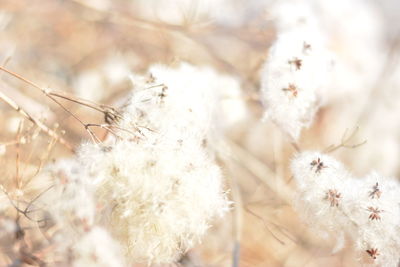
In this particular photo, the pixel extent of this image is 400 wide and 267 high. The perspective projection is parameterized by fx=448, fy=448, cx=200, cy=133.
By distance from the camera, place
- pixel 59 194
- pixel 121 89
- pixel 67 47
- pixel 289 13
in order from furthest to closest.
Result: 1. pixel 67 47
2. pixel 121 89
3. pixel 289 13
4. pixel 59 194

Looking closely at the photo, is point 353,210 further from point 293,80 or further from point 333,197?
point 293,80

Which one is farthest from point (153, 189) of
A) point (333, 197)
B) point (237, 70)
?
point (237, 70)

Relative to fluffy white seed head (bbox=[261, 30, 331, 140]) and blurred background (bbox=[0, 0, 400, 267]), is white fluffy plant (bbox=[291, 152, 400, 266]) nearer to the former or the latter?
fluffy white seed head (bbox=[261, 30, 331, 140])

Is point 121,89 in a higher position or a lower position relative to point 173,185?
higher

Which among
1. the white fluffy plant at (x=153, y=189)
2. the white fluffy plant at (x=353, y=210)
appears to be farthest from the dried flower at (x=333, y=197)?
the white fluffy plant at (x=153, y=189)

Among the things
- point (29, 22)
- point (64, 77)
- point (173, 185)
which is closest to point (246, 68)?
point (64, 77)

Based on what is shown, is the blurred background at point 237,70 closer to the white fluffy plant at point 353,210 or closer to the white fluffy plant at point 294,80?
the white fluffy plant at point 294,80

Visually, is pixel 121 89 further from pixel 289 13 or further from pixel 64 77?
pixel 289 13
